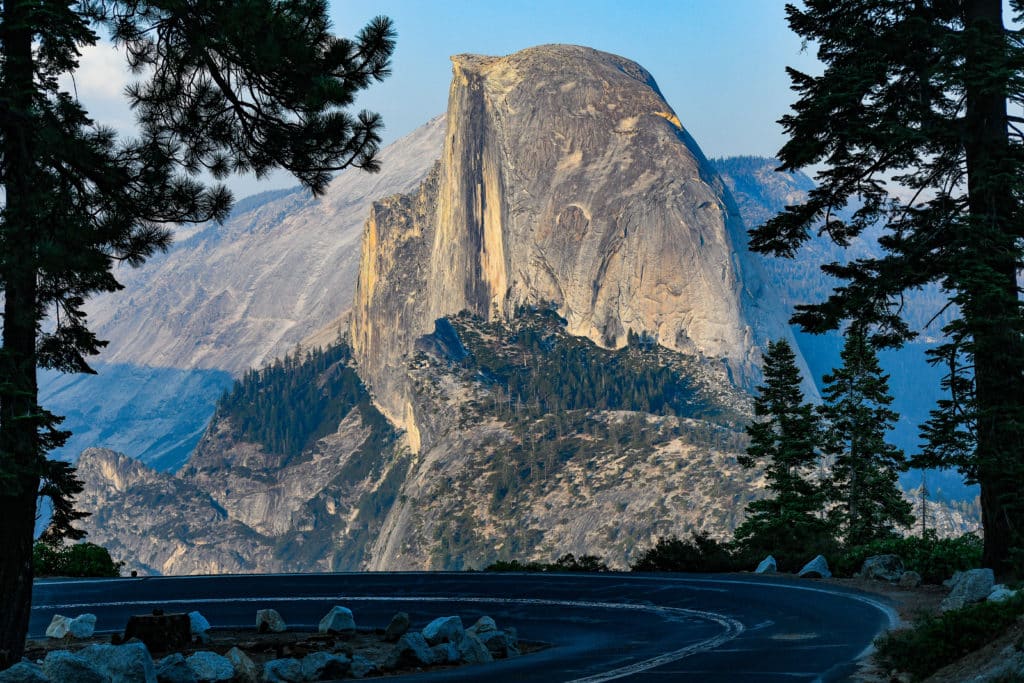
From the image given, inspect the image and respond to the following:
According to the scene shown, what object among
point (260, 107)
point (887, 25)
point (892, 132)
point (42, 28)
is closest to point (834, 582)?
point (892, 132)

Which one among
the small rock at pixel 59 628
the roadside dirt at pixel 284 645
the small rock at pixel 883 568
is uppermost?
the small rock at pixel 883 568

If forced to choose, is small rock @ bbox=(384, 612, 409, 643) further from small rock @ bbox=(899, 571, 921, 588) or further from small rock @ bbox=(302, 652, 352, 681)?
small rock @ bbox=(899, 571, 921, 588)

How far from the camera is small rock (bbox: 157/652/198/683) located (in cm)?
1344

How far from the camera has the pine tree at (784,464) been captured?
134 ft

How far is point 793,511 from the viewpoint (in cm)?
4247

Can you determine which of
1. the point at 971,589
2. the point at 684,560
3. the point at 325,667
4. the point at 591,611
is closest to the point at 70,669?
the point at 325,667

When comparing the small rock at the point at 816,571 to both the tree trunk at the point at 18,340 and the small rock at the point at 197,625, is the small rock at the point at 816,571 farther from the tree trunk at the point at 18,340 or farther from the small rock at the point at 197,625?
the tree trunk at the point at 18,340

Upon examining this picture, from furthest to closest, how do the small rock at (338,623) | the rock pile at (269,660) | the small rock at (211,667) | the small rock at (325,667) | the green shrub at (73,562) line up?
the green shrub at (73,562) → the small rock at (338,623) → the small rock at (325,667) → the small rock at (211,667) → the rock pile at (269,660)

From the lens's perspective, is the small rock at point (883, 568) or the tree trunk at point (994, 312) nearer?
the tree trunk at point (994, 312)

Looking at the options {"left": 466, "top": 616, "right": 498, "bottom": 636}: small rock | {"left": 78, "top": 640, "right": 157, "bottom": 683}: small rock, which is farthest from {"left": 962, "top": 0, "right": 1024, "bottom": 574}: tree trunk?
{"left": 78, "top": 640, "right": 157, "bottom": 683}: small rock

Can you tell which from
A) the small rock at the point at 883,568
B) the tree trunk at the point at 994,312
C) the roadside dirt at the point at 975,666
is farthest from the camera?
the small rock at the point at 883,568

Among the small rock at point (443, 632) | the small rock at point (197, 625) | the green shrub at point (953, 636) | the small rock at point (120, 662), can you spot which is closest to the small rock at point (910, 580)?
the green shrub at point (953, 636)

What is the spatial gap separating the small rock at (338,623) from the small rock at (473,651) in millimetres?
3730

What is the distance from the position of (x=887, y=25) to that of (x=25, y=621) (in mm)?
19050
